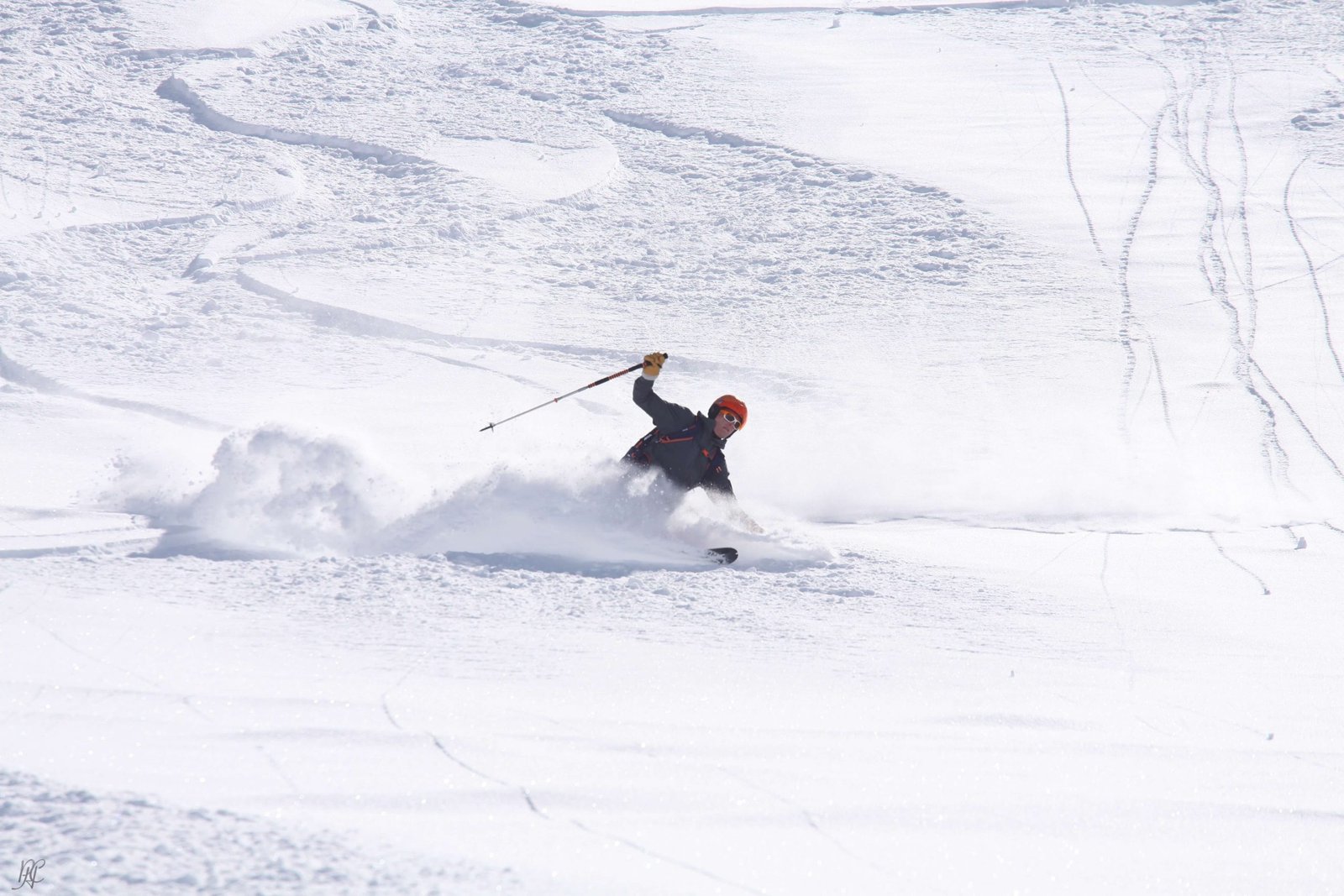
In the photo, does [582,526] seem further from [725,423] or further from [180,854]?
[180,854]

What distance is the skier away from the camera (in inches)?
271

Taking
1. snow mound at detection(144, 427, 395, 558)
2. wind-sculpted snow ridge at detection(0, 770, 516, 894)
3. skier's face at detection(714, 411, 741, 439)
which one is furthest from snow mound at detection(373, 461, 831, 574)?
wind-sculpted snow ridge at detection(0, 770, 516, 894)

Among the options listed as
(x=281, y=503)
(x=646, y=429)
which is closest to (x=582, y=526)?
(x=281, y=503)

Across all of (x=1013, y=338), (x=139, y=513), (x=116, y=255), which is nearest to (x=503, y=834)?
(x=139, y=513)

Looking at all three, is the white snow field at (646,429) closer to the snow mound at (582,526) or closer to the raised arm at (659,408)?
the snow mound at (582,526)

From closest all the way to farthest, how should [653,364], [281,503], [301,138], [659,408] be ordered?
1. [281,503]
2. [653,364]
3. [659,408]
4. [301,138]

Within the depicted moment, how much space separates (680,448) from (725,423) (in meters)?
0.31

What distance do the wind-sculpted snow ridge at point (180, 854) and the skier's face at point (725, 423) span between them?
4169 mm

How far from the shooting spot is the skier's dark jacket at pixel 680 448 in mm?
6887

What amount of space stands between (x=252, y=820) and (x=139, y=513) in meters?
3.78

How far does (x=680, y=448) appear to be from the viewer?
689 cm

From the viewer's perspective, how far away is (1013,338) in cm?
1280
